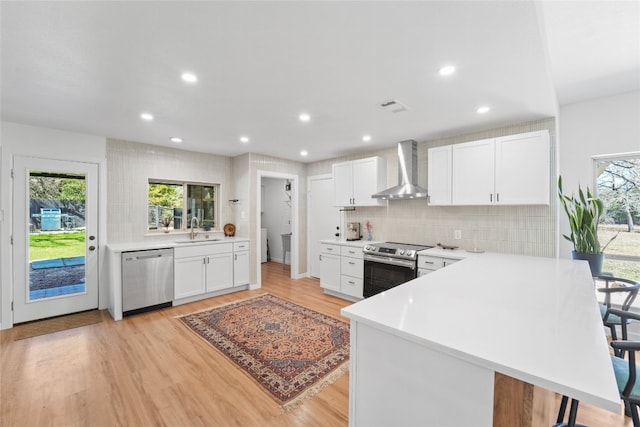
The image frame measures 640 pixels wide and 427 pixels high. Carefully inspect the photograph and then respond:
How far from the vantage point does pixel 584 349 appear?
981mm

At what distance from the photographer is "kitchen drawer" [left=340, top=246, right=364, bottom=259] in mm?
4207

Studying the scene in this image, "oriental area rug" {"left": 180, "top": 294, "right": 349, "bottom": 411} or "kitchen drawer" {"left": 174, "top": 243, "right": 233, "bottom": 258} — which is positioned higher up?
"kitchen drawer" {"left": 174, "top": 243, "right": 233, "bottom": 258}

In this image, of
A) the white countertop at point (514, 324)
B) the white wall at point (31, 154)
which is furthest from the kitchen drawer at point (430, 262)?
the white wall at point (31, 154)

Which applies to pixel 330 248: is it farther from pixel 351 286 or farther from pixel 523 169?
pixel 523 169

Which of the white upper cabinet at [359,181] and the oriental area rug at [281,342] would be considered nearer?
the oriental area rug at [281,342]

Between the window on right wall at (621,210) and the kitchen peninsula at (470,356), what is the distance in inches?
92.8

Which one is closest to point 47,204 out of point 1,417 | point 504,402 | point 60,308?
point 60,308

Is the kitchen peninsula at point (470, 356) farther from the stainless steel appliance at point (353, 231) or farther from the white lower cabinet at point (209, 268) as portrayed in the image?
the white lower cabinet at point (209, 268)

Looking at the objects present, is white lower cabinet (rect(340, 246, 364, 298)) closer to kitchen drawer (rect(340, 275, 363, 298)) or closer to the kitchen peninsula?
kitchen drawer (rect(340, 275, 363, 298))

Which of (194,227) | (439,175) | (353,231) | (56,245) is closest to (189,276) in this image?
(194,227)

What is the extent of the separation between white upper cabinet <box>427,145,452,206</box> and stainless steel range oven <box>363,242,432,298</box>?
2.31ft

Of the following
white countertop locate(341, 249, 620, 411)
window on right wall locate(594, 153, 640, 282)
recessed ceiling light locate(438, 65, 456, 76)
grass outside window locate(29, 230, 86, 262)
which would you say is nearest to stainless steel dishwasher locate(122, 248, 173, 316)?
grass outside window locate(29, 230, 86, 262)

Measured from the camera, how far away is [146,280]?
373 cm

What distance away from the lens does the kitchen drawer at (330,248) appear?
450cm
